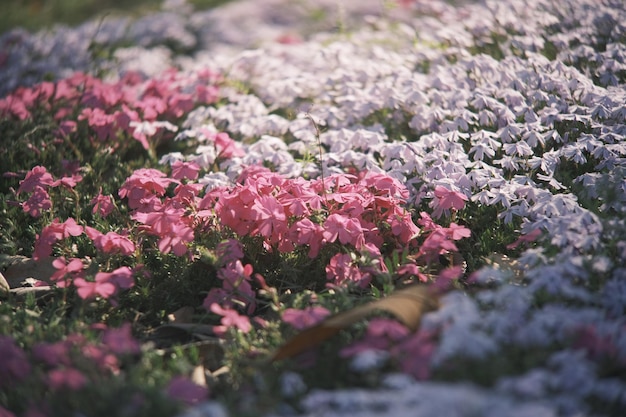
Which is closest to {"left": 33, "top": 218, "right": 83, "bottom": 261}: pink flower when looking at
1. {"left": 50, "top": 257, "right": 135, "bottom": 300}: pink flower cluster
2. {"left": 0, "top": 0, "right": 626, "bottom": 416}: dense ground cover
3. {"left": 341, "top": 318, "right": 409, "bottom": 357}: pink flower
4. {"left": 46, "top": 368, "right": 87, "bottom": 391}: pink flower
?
{"left": 0, "top": 0, "right": 626, "bottom": 416}: dense ground cover

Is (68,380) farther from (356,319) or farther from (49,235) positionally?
(49,235)

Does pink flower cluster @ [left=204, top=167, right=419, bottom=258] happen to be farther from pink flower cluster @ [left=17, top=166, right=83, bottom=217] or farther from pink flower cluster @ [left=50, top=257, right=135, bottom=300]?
pink flower cluster @ [left=17, top=166, right=83, bottom=217]

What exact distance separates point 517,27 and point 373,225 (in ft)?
7.62

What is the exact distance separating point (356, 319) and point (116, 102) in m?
2.79

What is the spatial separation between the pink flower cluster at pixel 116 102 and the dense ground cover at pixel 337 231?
0.06 feet

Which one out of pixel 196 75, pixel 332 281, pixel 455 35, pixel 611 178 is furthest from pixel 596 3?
pixel 332 281

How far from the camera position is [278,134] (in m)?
3.73

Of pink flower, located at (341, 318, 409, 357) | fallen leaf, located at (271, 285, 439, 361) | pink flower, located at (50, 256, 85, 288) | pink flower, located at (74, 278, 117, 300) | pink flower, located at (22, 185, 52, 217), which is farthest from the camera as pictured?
pink flower, located at (22, 185, 52, 217)

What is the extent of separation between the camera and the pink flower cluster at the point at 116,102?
368 cm

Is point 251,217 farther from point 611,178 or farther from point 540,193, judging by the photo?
point 611,178

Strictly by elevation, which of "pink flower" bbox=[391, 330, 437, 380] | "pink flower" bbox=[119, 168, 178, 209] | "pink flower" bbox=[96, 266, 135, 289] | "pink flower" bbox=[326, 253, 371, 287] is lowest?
"pink flower" bbox=[326, 253, 371, 287]

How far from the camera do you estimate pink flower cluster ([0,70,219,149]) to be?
12.1 ft

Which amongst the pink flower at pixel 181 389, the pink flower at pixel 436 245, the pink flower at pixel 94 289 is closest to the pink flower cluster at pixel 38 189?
the pink flower at pixel 94 289

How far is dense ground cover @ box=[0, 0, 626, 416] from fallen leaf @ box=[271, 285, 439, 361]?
0.5 inches
